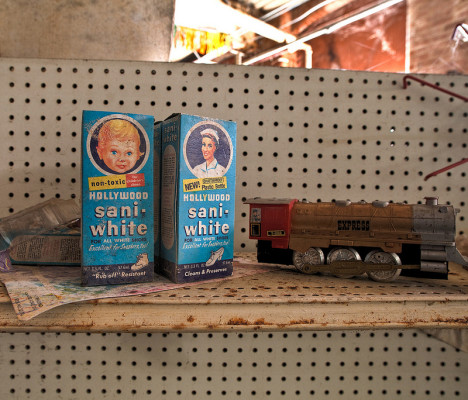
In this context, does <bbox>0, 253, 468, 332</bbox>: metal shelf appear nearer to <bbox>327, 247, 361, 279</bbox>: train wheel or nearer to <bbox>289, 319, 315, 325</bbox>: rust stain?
<bbox>289, 319, 315, 325</bbox>: rust stain

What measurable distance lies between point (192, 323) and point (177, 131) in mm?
375

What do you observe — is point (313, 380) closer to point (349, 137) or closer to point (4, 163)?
point (349, 137)

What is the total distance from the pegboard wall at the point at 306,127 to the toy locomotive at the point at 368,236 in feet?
0.96

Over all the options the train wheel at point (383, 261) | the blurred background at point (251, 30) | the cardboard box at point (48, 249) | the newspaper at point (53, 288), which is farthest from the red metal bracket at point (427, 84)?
the cardboard box at point (48, 249)

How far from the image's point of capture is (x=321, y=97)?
112 cm

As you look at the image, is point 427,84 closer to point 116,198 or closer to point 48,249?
point 116,198

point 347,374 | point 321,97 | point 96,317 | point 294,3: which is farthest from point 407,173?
point 294,3

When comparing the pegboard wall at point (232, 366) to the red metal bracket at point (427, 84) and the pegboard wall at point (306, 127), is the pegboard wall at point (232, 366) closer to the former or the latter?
the pegboard wall at point (306, 127)

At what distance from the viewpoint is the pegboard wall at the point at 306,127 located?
1077mm

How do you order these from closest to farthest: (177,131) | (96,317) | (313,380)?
(96,317) < (177,131) < (313,380)

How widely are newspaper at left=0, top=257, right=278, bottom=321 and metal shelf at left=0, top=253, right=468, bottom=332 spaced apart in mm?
23

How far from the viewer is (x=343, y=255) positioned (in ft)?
2.69

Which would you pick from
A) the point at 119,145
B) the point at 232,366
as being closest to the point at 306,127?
the point at 119,145

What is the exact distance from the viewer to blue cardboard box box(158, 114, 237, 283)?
75 centimetres
